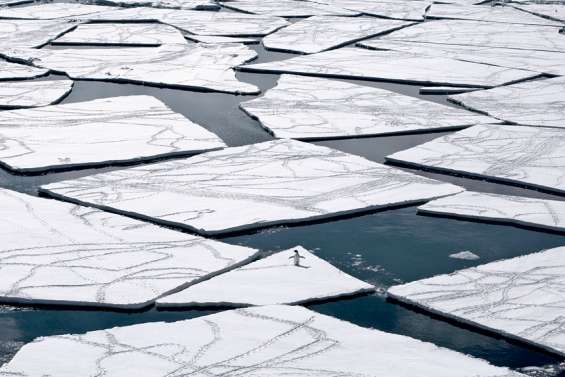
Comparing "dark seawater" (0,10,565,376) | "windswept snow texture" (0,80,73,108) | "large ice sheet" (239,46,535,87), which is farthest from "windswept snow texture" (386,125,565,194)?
"windswept snow texture" (0,80,73,108)

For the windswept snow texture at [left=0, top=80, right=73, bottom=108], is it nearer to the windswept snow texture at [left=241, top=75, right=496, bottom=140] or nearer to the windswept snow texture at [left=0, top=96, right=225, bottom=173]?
the windswept snow texture at [left=0, top=96, right=225, bottom=173]

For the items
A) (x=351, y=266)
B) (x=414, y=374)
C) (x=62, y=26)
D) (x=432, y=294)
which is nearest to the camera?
(x=414, y=374)

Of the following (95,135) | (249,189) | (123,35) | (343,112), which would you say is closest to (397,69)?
(343,112)

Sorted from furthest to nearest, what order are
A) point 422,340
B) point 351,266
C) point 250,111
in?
point 250,111 < point 351,266 < point 422,340

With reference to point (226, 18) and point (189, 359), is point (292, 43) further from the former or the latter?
point (189, 359)

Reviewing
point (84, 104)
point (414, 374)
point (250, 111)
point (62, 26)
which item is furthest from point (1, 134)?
point (62, 26)

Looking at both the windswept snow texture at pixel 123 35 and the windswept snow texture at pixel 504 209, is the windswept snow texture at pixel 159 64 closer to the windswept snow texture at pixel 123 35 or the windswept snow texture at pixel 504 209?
the windswept snow texture at pixel 123 35
